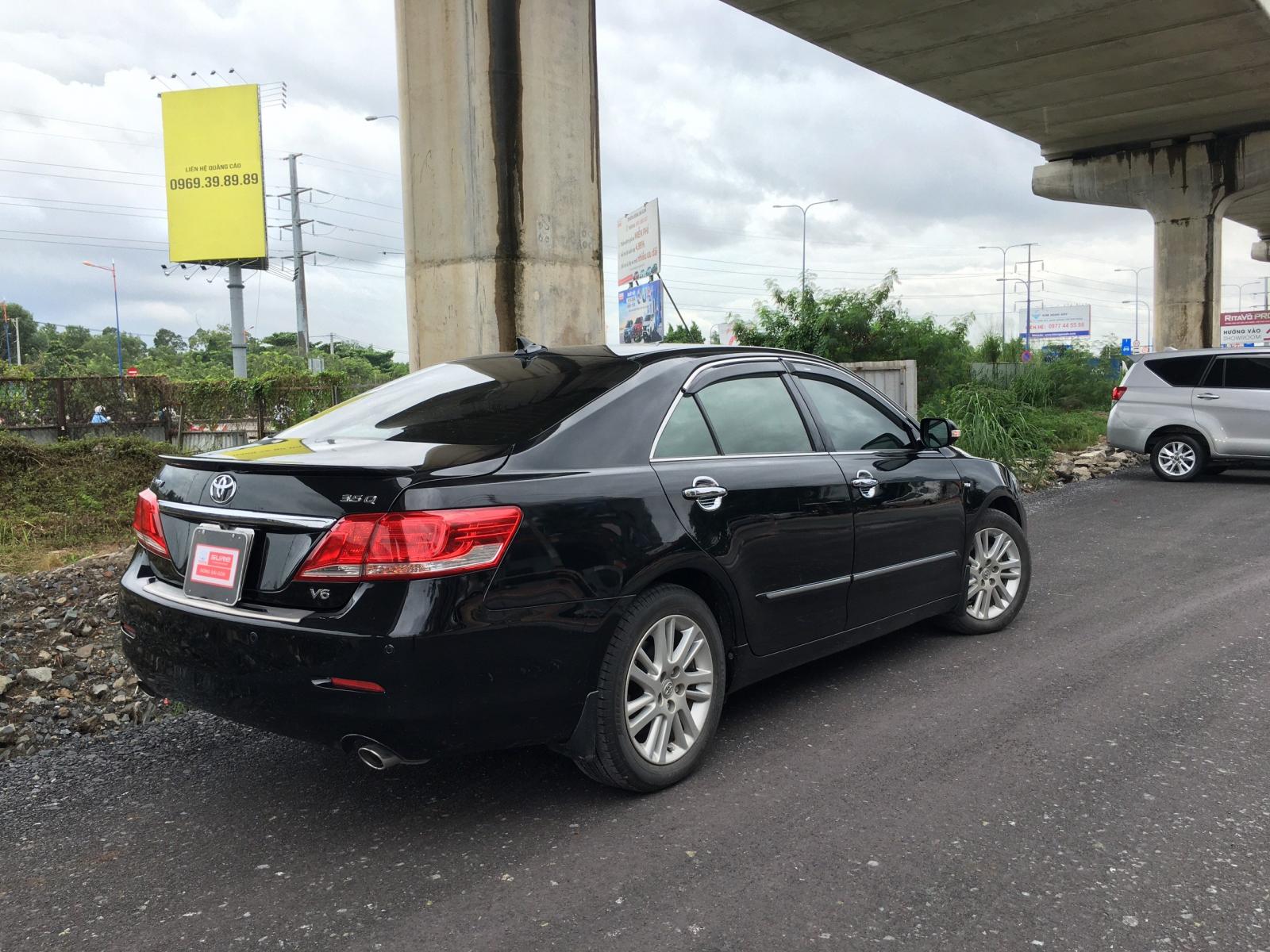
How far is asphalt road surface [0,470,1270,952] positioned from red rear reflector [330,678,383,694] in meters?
0.59

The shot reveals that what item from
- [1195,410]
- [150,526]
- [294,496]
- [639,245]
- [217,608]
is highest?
[639,245]

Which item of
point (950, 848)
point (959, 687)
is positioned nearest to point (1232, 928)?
point (950, 848)

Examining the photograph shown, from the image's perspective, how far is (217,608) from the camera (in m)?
3.38

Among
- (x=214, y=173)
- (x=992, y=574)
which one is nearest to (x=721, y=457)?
(x=992, y=574)

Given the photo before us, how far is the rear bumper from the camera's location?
10.3 feet

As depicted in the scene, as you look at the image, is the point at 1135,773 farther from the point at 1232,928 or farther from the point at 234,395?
the point at 234,395

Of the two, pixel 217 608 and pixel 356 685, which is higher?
pixel 217 608

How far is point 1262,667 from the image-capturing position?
5223 millimetres

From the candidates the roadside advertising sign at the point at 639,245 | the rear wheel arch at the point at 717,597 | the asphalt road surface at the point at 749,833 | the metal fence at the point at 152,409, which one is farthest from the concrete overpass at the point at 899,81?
the metal fence at the point at 152,409

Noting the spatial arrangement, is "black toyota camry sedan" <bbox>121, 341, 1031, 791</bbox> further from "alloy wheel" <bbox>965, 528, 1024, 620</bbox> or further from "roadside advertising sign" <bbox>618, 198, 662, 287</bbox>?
"roadside advertising sign" <bbox>618, 198, 662, 287</bbox>

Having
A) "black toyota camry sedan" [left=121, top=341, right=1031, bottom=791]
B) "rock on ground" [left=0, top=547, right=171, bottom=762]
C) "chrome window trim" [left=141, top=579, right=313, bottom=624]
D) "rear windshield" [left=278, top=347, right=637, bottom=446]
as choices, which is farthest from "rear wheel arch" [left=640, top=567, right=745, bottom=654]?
"rock on ground" [left=0, top=547, right=171, bottom=762]

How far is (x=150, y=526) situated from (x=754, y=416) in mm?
2370

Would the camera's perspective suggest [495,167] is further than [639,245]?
No

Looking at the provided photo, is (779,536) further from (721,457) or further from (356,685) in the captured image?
(356,685)
